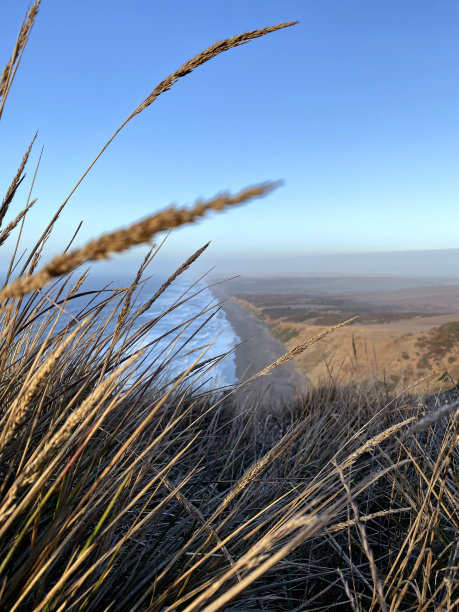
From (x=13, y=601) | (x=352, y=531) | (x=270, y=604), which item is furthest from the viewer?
(x=352, y=531)

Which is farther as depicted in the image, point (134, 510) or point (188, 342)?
point (188, 342)

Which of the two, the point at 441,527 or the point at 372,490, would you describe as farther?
the point at 372,490

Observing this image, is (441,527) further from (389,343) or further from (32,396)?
(389,343)

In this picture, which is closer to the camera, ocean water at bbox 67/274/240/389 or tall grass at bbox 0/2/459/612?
tall grass at bbox 0/2/459/612

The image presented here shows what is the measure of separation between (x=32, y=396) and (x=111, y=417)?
3.52 feet

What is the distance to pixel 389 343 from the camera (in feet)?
68.4

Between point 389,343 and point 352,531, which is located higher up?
point 352,531

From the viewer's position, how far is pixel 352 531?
163 centimetres

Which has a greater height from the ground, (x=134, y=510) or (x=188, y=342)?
(x=188, y=342)

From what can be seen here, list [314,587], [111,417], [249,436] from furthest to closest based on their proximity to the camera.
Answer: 1. [249,436]
2. [111,417]
3. [314,587]

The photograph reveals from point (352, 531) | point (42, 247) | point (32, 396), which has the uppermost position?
point (42, 247)

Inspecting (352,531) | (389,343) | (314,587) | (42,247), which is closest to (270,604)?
(314,587)

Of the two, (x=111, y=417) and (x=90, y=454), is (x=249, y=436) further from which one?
(x=90, y=454)

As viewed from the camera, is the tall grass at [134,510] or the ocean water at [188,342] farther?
the ocean water at [188,342]
